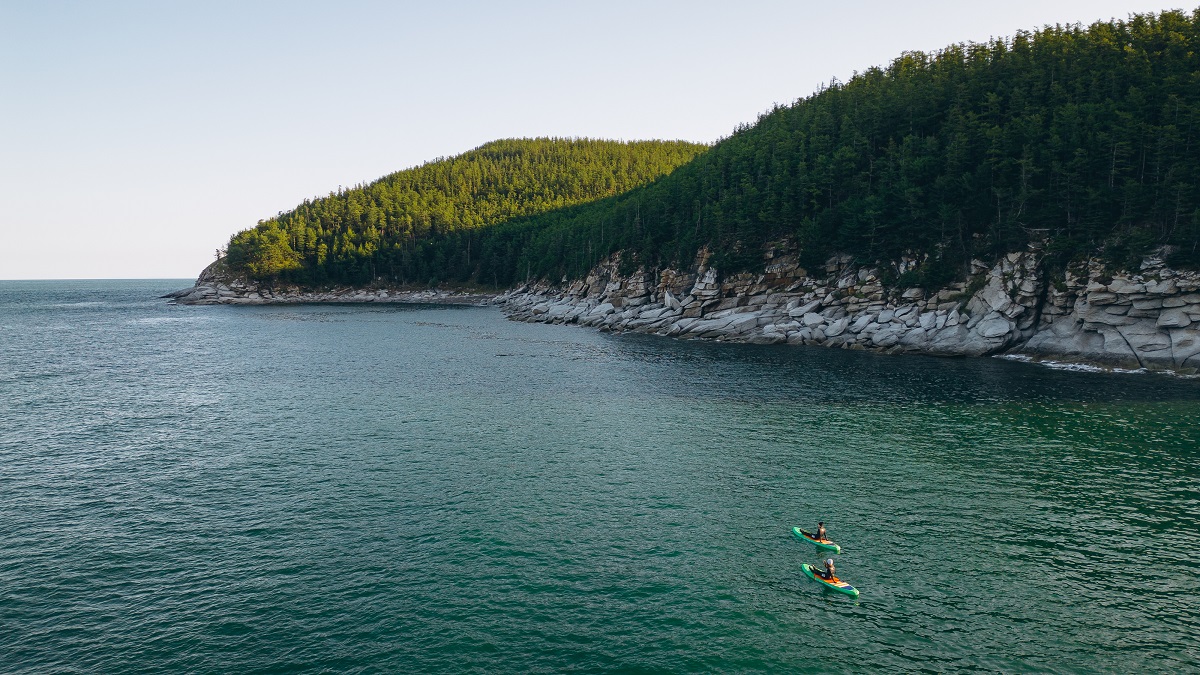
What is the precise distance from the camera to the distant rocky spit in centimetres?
7125

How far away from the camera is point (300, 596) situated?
25.9 meters

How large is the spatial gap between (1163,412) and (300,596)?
66.9 m

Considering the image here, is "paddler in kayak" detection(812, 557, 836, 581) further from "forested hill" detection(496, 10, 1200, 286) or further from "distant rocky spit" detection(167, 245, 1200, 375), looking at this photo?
"forested hill" detection(496, 10, 1200, 286)

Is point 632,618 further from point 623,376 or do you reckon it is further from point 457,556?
point 623,376

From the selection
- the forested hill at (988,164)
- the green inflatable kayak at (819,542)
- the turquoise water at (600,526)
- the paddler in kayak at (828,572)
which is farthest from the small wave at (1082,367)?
the paddler in kayak at (828,572)

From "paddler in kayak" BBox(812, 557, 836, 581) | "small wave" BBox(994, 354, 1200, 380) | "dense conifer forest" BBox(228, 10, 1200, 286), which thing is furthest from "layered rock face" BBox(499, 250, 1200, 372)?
"paddler in kayak" BBox(812, 557, 836, 581)

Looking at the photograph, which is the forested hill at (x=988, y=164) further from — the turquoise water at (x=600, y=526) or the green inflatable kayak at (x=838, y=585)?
the green inflatable kayak at (x=838, y=585)

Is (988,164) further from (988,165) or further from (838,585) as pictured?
(838,585)

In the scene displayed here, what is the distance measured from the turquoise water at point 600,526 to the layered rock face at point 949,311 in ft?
33.1

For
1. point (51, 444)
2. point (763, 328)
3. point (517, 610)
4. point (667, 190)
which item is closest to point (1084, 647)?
point (517, 610)

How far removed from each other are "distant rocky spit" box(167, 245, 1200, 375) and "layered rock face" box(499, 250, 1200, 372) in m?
0.15

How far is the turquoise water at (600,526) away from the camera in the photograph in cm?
2284

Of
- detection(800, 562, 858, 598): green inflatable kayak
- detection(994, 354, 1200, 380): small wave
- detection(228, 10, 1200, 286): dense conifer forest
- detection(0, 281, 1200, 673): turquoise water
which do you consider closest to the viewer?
detection(0, 281, 1200, 673): turquoise water

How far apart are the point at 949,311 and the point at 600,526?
77762mm
